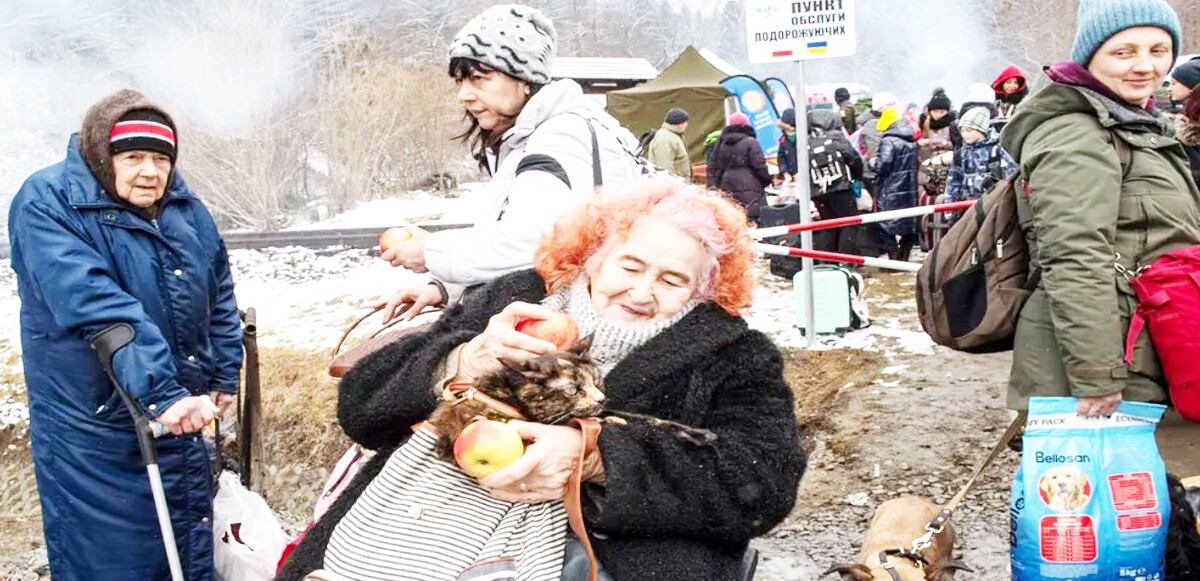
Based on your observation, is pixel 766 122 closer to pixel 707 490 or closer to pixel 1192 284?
pixel 1192 284

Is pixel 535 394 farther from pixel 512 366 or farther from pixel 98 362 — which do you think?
pixel 98 362

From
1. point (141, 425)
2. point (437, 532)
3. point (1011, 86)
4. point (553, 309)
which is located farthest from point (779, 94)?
point (437, 532)

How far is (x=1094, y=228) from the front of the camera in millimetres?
2688

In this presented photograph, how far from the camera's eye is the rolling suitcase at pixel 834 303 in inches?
266

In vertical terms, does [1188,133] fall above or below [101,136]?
below

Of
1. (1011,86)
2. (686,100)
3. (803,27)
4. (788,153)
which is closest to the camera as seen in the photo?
(803,27)

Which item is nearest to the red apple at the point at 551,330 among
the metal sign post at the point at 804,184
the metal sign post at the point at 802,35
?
the metal sign post at the point at 802,35

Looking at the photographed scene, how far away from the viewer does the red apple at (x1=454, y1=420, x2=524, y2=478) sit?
5.63 ft

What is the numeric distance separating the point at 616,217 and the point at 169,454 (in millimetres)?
1887

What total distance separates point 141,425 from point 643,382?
170 cm

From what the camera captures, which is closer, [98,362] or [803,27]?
[98,362]

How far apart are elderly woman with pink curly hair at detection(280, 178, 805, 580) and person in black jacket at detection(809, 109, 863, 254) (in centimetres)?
689

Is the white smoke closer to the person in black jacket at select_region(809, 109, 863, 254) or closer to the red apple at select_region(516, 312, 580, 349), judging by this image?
the person in black jacket at select_region(809, 109, 863, 254)

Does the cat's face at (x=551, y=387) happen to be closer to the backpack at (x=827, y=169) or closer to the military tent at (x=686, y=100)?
the backpack at (x=827, y=169)
